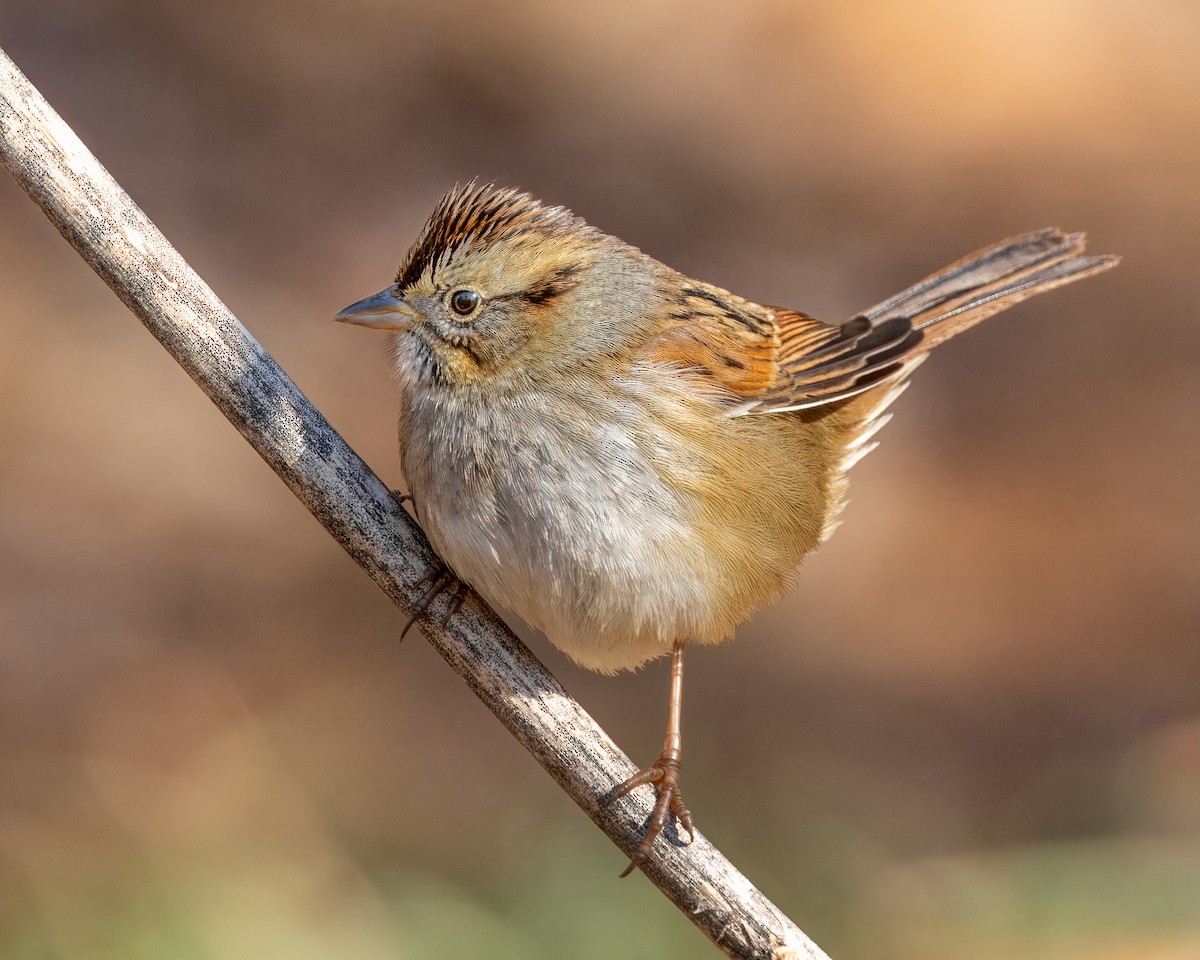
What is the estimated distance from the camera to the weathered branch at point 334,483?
2.80 m

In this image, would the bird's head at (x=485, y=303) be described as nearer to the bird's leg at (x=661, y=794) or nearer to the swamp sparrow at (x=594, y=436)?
the swamp sparrow at (x=594, y=436)

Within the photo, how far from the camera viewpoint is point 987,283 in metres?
4.04

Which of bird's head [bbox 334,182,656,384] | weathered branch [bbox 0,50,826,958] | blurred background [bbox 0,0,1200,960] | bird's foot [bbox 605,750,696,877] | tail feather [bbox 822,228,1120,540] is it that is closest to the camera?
weathered branch [bbox 0,50,826,958]

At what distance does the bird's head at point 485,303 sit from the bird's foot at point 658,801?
968mm

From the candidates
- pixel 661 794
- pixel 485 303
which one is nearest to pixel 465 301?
pixel 485 303

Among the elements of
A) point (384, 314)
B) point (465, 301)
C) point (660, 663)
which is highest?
point (660, 663)

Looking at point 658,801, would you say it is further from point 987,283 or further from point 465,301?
point 987,283

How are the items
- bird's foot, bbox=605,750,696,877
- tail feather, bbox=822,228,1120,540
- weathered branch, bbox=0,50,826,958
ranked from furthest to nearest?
tail feather, bbox=822,228,1120,540, bird's foot, bbox=605,750,696,877, weathered branch, bbox=0,50,826,958

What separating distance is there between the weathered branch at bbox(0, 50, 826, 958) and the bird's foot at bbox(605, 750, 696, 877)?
2cm

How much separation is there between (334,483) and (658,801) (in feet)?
3.32

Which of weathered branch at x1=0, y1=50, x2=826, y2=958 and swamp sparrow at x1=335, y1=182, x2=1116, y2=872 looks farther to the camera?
swamp sparrow at x1=335, y1=182, x2=1116, y2=872

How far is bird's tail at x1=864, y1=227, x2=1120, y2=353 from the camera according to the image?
3973mm

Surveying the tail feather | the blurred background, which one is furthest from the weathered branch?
the blurred background

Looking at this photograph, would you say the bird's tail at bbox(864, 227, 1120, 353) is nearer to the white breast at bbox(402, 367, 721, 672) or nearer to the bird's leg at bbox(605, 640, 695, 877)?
the white breast at bbox(402, 367, 721, 672)
